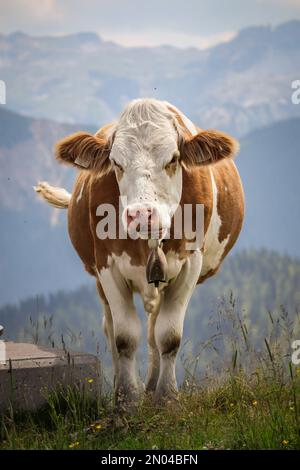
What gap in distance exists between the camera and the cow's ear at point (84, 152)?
6.43 m

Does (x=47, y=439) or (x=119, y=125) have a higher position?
(x=119, y=125)

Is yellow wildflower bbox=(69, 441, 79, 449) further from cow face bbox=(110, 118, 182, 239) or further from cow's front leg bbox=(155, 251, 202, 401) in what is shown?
cow face bbox=(110, 118, 182, 239)

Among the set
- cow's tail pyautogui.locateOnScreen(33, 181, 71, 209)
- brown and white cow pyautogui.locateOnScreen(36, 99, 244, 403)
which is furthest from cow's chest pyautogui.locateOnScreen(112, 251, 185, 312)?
cow's tail pyautogui.locateOnScreen(33, 181, 71, 209)

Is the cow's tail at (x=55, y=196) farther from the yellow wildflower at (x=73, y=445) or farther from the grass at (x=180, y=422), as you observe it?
the yellow wildflower at (x=73, y=445)

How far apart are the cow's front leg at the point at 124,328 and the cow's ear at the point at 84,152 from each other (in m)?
0.81

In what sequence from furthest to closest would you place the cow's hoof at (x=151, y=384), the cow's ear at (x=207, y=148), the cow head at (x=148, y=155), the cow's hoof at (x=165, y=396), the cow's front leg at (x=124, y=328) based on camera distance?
1. the cow's hoof at (x=151, y=384)
2. the cow's ear at (x=207, y=148)
3. the cow's front leg at (x=124, y=328)
4. the cow's hoof at (x=165, y=396)
5. the cow head at (x=148, y=155)

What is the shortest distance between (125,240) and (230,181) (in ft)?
6.58

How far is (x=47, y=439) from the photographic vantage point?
531 centimetres

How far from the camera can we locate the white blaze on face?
5.78 metres

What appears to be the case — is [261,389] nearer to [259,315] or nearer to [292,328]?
[292,328]

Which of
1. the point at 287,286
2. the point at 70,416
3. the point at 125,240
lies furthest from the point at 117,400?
the point at 287,286

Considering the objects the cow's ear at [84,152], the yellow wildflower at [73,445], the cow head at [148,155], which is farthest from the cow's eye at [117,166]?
the yellow wildflower at [73,445]

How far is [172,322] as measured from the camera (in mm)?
6461

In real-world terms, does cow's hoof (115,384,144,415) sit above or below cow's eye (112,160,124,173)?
below
